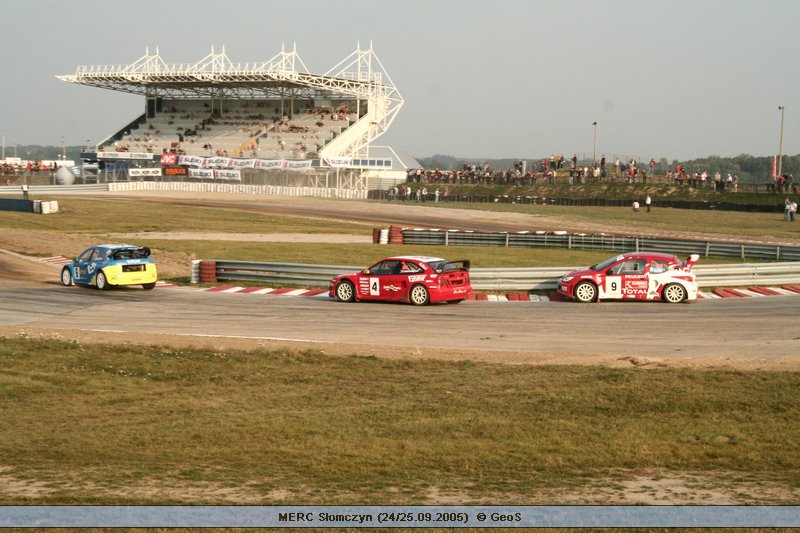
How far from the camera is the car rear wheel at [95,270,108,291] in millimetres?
24906

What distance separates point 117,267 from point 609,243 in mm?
20292

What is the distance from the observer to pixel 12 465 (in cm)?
896

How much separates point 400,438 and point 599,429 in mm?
2384

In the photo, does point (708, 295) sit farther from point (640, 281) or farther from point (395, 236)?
point (395, 236)

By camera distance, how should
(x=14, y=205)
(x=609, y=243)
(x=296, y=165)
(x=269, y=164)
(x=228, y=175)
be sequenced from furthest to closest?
(x=228, y=175), (x=269, y=164), (x=296, y=165), (x=14, y=205), (x=609, y=243)

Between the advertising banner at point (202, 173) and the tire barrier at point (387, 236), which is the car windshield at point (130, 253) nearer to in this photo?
the tire barrier at point (387, 236)

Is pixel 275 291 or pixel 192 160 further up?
pixel 192 160

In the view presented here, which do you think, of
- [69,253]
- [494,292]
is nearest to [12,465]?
[494,292]

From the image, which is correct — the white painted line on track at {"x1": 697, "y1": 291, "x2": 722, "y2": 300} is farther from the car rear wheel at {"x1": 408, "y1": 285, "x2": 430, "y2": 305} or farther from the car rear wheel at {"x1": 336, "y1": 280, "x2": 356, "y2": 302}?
the car rear wheel at {"x1": 336, "y1": 280, "x2": 356, "y2": 302}

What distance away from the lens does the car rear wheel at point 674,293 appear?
22.6m

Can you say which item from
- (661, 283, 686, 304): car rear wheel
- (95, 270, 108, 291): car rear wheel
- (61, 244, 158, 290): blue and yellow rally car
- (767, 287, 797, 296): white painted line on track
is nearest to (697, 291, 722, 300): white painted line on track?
(661, 283, 686, 304): car rear wheel

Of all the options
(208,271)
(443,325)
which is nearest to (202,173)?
(208,271)

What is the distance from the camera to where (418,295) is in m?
22.6

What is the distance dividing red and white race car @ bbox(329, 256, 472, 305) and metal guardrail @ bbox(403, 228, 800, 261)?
48.5 ft
